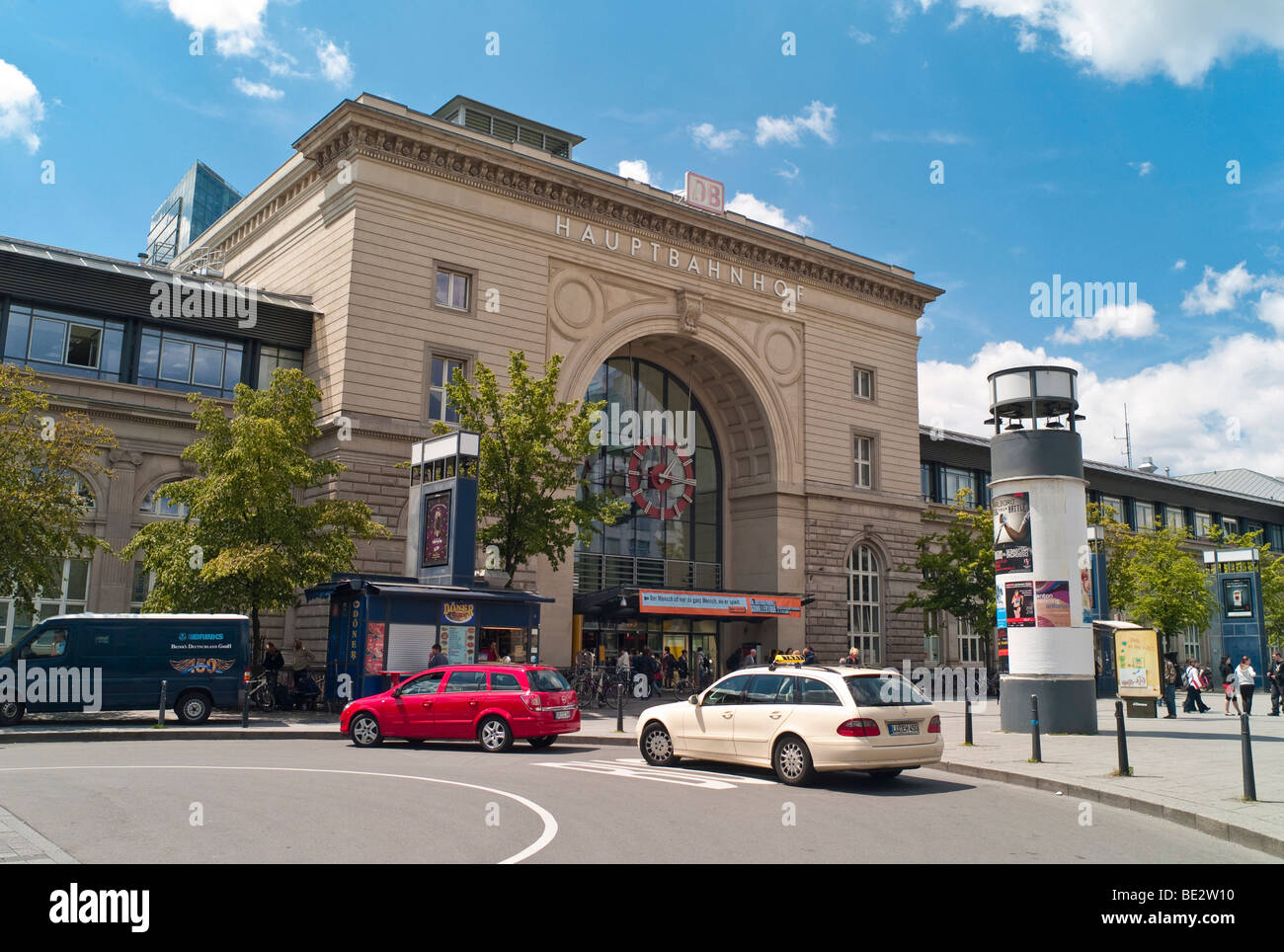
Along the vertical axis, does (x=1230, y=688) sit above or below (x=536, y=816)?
above

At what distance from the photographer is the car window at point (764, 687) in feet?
46.8

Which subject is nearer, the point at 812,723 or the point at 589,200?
the point at 812,723

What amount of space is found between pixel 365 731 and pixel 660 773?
6.46 m

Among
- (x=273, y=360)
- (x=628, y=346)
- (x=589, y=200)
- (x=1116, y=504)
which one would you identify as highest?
(x=589, y=200)

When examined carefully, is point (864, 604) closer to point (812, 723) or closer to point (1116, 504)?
point (1116, 504)

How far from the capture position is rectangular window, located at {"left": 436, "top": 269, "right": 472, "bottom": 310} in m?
33.9

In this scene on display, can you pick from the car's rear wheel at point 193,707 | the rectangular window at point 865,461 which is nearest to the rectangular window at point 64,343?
the car's rear wheel at point 193,707

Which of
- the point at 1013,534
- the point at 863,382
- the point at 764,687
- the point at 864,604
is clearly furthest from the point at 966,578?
the point at 764,687

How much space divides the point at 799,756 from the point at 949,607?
28.8 m

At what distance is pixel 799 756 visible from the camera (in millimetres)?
13523

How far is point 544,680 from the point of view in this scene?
1797 centimetres
